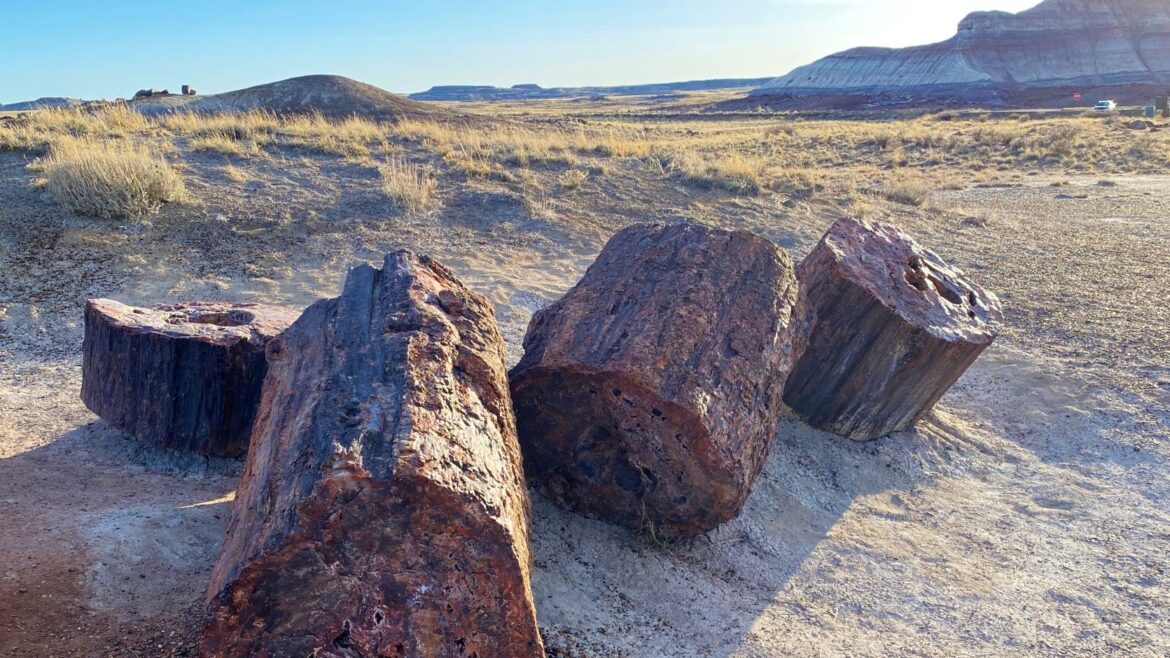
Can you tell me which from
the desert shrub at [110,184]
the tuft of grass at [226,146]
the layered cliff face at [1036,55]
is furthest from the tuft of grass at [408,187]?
the layered cliff face at [1036,55]

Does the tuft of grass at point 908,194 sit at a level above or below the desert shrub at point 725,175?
below

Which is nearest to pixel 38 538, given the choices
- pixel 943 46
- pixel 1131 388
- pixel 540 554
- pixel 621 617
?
pixel 540 554

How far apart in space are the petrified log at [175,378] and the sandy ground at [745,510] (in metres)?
0.27

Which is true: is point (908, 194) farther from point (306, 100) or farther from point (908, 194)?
point (306, 100)

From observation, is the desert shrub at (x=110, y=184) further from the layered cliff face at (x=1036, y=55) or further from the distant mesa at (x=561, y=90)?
the distant mesa at (x=561, y=90)

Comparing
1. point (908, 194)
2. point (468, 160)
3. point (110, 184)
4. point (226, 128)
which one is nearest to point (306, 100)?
point (226, 128)

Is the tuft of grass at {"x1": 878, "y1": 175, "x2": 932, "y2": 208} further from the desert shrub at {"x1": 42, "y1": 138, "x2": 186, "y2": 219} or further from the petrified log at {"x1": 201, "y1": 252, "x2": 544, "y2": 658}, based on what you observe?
the petrified log at {"x1": 201, "y1": 252, "x2": 544, "y2": 658}

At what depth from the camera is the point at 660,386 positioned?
3480 mm

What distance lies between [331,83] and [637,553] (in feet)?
83.7

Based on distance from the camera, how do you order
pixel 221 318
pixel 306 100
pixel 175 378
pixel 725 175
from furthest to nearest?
1. pixel 306 100
2. pixel 725 175
3. pixel 221 318
4. pixel 175 378

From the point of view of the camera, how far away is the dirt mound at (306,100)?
23734mm

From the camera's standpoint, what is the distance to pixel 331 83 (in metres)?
26.2

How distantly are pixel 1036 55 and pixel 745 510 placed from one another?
72.9 meters

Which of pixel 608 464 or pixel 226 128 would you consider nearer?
pixel 608 464
